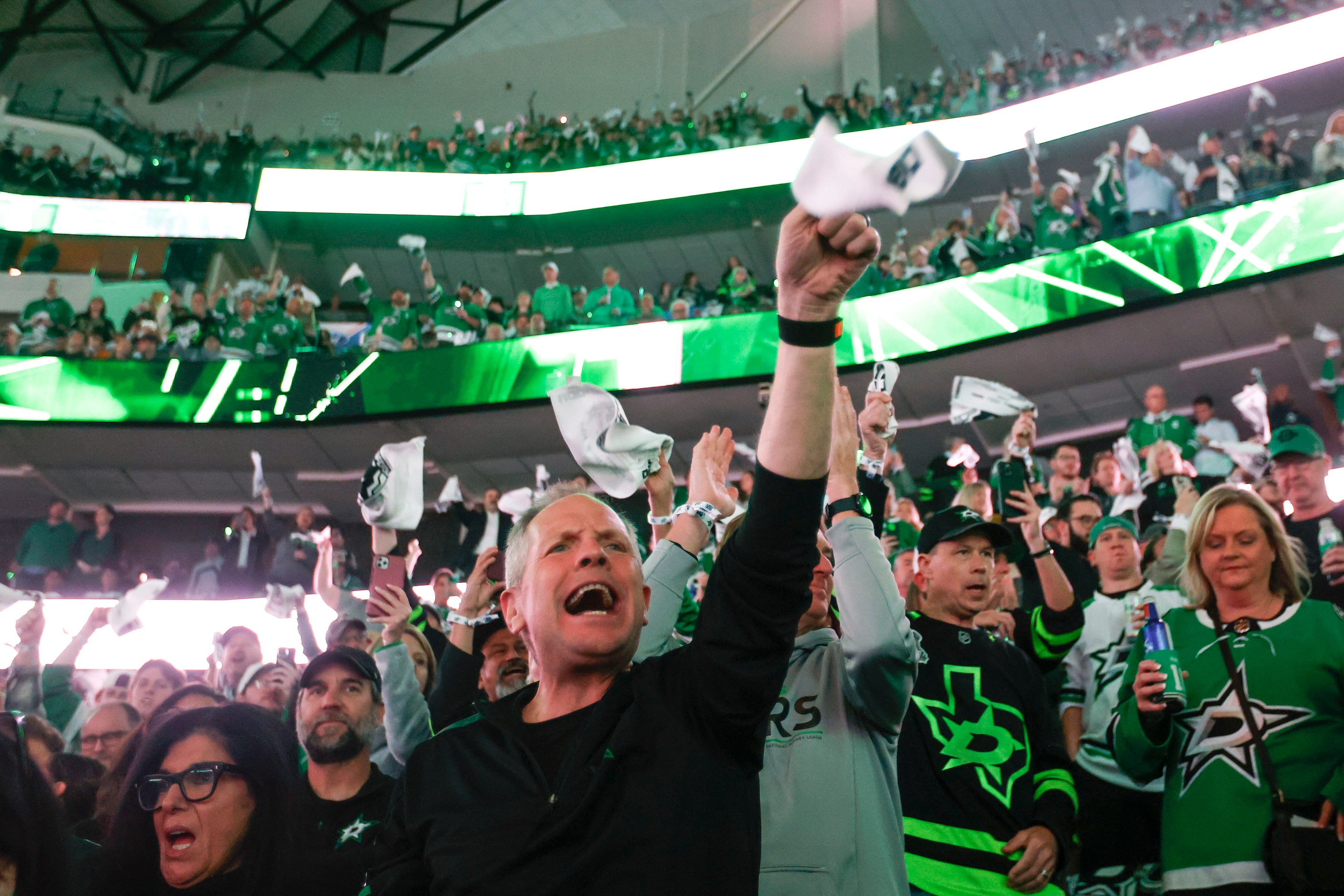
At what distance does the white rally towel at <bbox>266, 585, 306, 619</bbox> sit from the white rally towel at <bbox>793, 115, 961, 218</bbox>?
5.86m

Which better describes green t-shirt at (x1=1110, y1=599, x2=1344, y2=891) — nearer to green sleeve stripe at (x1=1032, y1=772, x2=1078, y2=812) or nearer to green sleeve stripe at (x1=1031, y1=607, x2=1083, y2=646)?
green sleeve stripe at (x1=1032, y1=772, x2=1078, y2=812)

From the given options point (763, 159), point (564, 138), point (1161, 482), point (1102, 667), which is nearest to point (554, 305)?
point (763, 159)

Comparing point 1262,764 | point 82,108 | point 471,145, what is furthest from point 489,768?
point 82,108

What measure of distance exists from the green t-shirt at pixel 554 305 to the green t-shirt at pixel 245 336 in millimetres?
3260

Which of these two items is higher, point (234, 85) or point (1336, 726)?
point (234, 85)

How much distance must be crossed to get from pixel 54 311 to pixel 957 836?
14787 mm

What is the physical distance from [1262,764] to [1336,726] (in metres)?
0.19

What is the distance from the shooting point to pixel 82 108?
1980 cm

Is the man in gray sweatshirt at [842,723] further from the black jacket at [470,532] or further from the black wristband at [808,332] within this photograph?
the black jacket at [470,532]

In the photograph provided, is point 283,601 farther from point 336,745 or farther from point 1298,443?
point 1298,443

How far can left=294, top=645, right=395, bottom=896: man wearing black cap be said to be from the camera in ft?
7.81

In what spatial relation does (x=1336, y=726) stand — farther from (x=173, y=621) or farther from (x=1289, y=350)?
(x=1289, y=350)

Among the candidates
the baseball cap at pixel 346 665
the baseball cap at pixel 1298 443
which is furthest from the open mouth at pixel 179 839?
the baseball cap at pixel 1298 443

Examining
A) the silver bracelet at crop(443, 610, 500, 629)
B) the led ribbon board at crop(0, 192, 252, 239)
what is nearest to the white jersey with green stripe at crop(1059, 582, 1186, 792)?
the silver bracelet at crop(443, 610, 500, 629)
